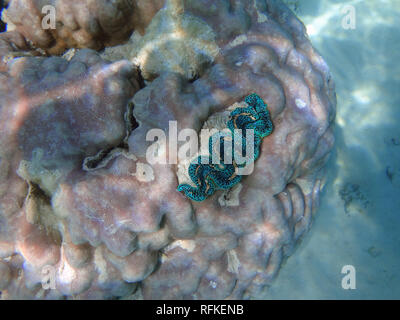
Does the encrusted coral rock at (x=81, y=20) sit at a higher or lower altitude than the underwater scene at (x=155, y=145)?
higher

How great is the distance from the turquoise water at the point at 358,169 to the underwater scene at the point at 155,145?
1.48m

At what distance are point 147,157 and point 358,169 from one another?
5019 mm

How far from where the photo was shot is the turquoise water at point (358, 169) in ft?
16.6

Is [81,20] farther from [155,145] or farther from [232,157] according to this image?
[232,157]

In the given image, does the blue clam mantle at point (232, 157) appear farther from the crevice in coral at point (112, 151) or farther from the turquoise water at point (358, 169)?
the turquoise water at point (358, 169)

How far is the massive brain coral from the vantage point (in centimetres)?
272

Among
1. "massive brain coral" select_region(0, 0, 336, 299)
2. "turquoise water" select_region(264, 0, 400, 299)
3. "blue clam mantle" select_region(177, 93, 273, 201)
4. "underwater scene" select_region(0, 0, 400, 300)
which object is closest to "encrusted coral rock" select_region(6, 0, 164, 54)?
"underwater scene" select_region(0, 0, 400, 300)

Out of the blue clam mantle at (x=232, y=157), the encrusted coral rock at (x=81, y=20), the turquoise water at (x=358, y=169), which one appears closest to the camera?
the blue clam mantle at (x=232, y=157)

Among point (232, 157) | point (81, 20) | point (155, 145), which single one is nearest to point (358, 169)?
point (232, 157)

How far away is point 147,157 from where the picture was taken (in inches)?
107

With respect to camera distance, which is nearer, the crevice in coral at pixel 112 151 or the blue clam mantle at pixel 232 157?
the blue clam mantle at pixel 232 157

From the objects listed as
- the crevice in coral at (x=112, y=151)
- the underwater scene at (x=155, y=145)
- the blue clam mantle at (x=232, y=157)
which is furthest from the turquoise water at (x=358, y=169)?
the crevice in coral at (x=112, y=151)

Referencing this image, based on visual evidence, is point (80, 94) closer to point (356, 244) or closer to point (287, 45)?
point (287, 45)
